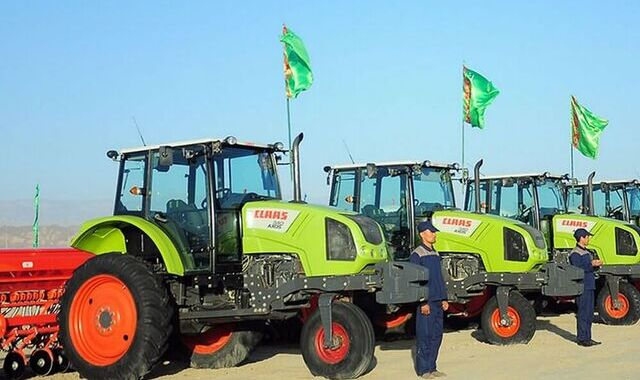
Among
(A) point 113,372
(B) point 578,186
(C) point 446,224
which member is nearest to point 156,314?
(A) point 113,372

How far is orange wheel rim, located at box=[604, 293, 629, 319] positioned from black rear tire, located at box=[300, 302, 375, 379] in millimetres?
6610

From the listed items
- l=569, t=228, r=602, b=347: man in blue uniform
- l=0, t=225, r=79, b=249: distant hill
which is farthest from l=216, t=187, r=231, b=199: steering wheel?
l=0, t=225, r=79, b=249: distant hill

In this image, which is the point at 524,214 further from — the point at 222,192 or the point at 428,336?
the point at 222,192

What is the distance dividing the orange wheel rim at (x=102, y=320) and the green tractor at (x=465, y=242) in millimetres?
3990

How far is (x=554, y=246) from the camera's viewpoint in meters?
14.9

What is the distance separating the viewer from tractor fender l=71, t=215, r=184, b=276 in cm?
906

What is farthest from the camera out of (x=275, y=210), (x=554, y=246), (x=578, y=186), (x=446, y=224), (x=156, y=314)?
(x=578, y=186)

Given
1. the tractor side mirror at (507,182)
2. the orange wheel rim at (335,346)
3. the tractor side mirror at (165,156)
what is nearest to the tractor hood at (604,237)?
the tractor side mirror at (507,182)

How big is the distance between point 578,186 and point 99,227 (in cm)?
1016

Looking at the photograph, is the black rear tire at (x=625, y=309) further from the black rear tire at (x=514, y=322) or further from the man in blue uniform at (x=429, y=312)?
the man in blue uniform at (x=429, y=312)

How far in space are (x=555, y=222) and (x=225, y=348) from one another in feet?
22.8

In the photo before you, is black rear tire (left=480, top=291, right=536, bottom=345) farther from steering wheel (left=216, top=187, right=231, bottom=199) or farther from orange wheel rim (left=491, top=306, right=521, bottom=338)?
steering wheel (left=216, top=187, right=231, bottom=199)

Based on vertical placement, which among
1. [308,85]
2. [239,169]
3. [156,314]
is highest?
[308,85]

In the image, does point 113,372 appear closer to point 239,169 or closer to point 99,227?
point 99,227
